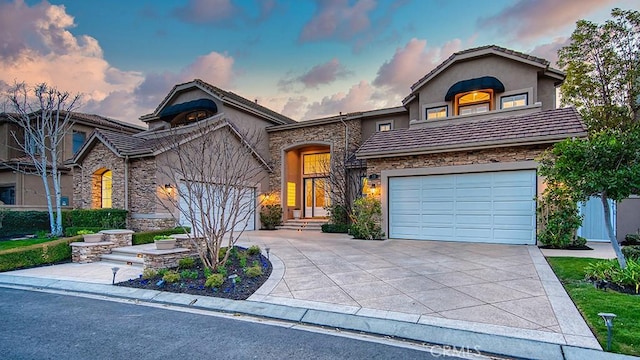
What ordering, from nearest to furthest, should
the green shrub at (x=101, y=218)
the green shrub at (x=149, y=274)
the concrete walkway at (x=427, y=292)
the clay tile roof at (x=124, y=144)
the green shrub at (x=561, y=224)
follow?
the concrete walkway at (x=427, y=292) < the green shrub at (x=149, y=274) < the green shrub at (x=561, y=224) < the green shrub at (x=101, y=218) < the clay tile roof at (x=124, y=144)

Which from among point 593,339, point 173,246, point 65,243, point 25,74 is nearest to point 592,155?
point 593,339

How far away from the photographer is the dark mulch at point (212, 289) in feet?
19.0

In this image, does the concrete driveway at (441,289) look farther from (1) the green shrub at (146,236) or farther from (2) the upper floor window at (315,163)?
(2) the upper floor window at (315,163)

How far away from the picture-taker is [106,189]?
1473 centimetres

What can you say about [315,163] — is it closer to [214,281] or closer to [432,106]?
[432,106]

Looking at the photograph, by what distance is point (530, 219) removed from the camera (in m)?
10.1

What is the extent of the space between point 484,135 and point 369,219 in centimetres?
495

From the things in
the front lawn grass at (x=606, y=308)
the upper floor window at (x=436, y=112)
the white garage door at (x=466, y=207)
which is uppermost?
the upper floor window at (x=436, y=112)

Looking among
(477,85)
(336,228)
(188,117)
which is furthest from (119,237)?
(477,85)

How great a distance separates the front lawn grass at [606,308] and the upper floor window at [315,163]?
1299 centimetres

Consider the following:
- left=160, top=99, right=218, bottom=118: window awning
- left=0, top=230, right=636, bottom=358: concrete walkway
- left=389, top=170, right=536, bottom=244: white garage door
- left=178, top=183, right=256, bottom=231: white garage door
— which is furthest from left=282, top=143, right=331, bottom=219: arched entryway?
left=0, top=230, right=636, bottom=358: concrete walkway

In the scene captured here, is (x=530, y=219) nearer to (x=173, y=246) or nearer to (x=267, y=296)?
(x=267, y=296)

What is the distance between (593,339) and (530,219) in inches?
290

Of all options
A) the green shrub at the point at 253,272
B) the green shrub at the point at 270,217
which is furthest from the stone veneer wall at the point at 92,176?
the green shrub at the point at 253,272
